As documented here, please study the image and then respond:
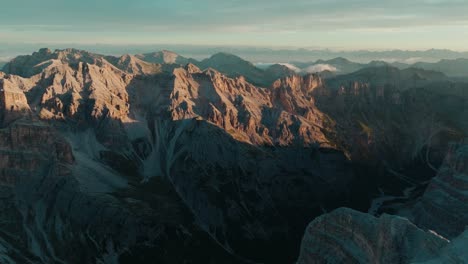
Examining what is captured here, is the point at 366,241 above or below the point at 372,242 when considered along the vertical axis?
below

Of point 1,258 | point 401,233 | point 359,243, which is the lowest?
point 1,258

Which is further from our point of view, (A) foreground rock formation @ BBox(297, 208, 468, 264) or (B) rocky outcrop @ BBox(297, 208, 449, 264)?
(B) rocky outcrop @ BBox(297, 208, 449, 264)

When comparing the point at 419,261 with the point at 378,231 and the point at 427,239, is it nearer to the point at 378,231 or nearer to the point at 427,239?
the point at 427,239

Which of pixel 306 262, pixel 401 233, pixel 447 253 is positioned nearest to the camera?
pixel 447 253

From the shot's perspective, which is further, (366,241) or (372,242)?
(366,241)

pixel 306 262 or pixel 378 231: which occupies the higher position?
pixel 378 231

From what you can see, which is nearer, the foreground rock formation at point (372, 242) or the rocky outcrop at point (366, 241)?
the foreground rock formation at point (372, 242)

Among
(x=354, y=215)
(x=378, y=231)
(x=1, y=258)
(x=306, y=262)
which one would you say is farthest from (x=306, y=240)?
(x=1, y=258)

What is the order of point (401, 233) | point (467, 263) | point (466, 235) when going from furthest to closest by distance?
point (401, 233)
point (466, 235)
point (467, 263)
